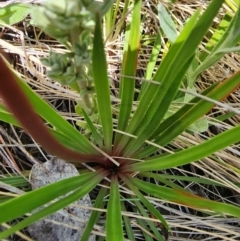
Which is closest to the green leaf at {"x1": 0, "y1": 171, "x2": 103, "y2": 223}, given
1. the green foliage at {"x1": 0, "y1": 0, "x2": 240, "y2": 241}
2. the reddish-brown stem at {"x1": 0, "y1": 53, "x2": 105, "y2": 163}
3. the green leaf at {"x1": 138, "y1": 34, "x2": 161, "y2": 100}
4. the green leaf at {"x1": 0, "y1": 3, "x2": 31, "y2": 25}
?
the green foliage at {"x1": 0, "y1": 0, "x2": 240, "y2": 241}

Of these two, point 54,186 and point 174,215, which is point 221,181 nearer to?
point 174,215

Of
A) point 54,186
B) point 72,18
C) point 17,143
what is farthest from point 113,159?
point 72,18

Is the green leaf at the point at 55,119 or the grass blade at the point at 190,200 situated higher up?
the green leaf at the point at 55,119

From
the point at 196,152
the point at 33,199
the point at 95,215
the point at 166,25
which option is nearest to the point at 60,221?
the point at 95,215

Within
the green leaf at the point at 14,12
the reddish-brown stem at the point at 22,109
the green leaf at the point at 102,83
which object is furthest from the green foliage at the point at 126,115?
the green leaf at the point at 14,12

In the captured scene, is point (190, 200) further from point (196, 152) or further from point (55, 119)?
point (55, 119)

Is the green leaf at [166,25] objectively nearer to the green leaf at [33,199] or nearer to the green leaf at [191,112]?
the green leaf at [191,112]
